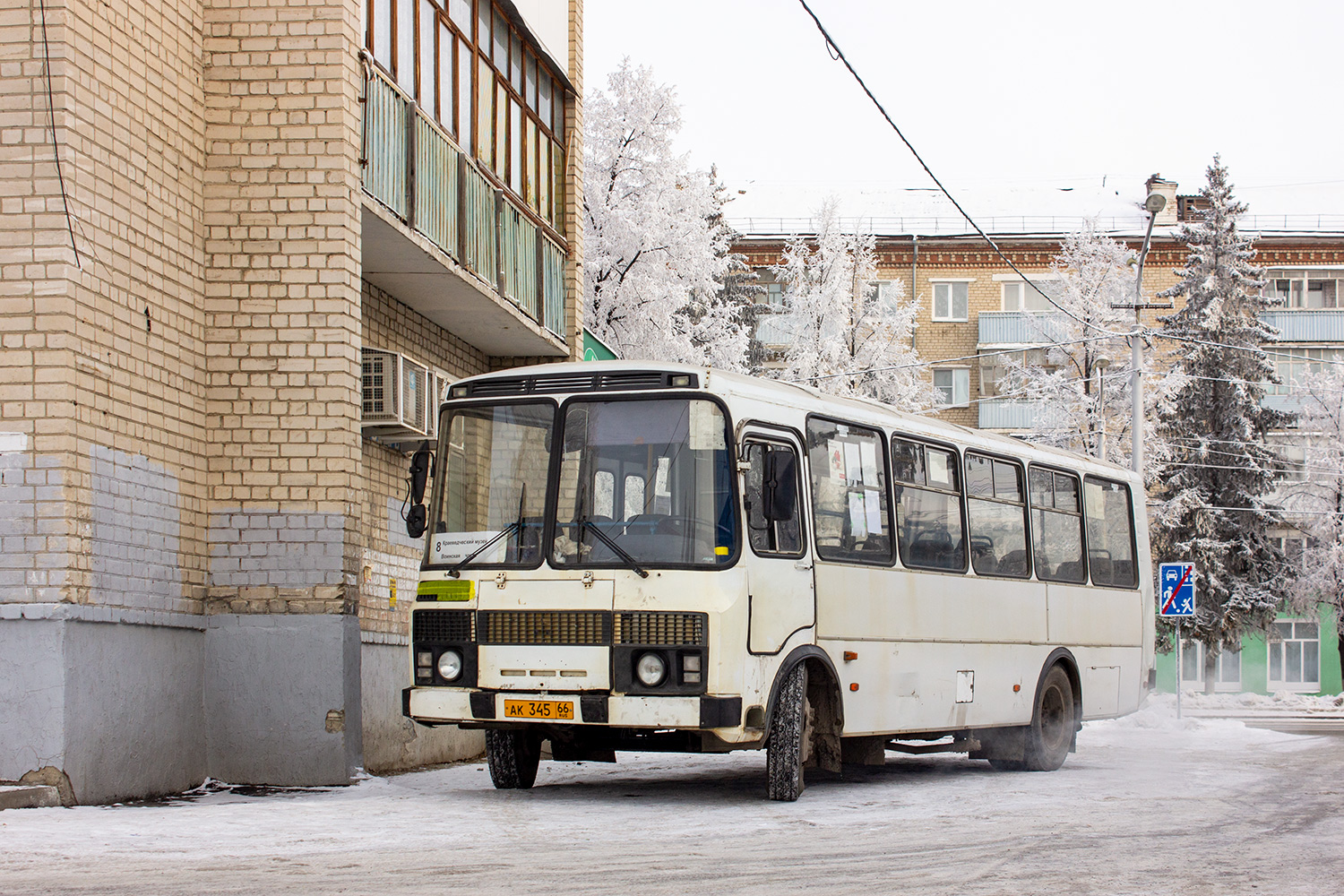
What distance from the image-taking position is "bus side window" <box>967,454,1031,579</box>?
1384 cm

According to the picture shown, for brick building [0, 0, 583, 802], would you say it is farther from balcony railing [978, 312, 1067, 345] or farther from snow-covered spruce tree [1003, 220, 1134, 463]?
balcony railing [978, 312, 1067, 345]

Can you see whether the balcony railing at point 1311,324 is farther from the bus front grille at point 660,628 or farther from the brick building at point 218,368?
the bus front grille at point 660,628

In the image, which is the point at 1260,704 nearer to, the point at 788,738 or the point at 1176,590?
the point at 1176,590

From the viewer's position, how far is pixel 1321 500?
46406 millimetres

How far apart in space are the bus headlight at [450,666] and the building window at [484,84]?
18.8 ft

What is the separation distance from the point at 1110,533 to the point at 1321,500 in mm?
32892

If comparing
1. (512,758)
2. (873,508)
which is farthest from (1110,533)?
(512,758)

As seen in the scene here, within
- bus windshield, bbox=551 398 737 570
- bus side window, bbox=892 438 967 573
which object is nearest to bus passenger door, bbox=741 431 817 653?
bus windshield, bbox=551 398 737 570

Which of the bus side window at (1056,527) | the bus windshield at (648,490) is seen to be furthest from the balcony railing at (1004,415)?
the bus windshield at (648,490)

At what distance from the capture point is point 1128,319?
144 feet

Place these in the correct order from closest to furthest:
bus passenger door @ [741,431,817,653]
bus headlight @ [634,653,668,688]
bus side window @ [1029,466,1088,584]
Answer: bus headlight @ [634,653,668,688] → bus passenger door @ [741,431,817,653] → bus side window @ [1029,466,1088,584]

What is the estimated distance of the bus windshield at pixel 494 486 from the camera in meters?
10.6

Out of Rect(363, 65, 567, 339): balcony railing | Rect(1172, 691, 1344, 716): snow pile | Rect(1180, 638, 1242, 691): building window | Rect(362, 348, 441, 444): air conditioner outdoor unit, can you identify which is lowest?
Rect(1172, 691, 1344, 716): snow pile

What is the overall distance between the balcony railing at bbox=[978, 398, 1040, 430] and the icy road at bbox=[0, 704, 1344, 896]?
39.1 meters
